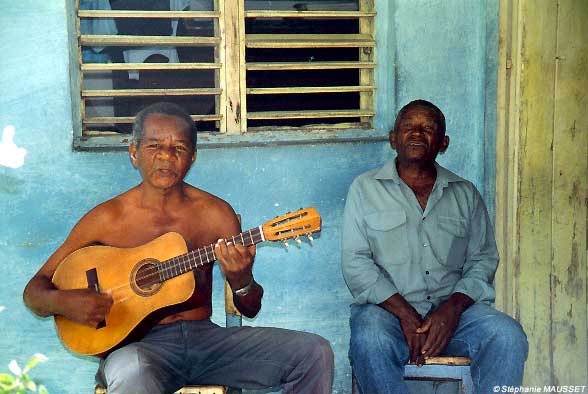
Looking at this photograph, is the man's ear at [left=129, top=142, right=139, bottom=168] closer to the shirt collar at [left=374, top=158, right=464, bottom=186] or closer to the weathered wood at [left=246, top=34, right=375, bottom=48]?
the weathered wood at [left=246, top=34, right=375, bottom=48]

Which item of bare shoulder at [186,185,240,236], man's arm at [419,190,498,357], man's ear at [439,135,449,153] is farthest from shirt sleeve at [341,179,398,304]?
bare shoulder at [186,185,240,236]

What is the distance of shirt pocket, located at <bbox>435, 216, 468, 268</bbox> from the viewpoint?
4270 mm

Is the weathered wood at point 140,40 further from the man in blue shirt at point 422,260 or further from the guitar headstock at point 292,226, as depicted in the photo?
the guitar headstock at point 292,226

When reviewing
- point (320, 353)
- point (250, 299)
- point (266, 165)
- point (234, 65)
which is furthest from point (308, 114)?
point (320, 353)

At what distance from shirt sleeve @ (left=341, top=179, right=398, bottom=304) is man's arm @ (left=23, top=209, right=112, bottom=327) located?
1.18 meters

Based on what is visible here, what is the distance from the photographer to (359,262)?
13.7 ft

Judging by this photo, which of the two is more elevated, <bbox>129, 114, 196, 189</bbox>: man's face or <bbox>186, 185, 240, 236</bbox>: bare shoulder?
<bbox>129, 114, 196, 189</bbox>: man's face

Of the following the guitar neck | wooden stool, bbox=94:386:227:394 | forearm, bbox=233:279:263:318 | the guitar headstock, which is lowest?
wooden stool, bbox=94:386:227:394

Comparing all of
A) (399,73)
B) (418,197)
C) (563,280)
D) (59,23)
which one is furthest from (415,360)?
(59,23)

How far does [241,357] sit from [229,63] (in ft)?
5.09

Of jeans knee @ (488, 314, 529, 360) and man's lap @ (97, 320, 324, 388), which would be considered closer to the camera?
man's lap @ (97, 320, 324, 388)

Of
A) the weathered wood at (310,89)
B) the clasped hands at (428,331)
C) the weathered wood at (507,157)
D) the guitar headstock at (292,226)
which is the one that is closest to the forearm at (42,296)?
the guitar headstock at (292,226)

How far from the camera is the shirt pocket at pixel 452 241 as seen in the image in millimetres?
4270

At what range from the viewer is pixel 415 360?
155 inches
